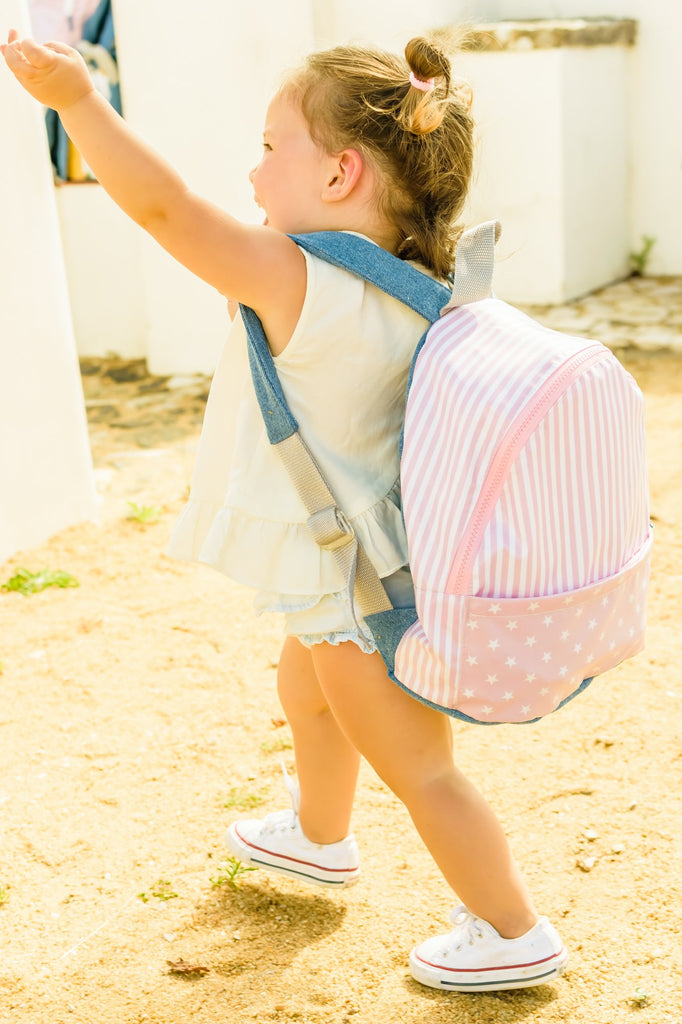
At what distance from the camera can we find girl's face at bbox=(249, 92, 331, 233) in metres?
1.86

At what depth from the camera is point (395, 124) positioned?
184 cm

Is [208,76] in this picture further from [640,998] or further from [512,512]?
[640,998]

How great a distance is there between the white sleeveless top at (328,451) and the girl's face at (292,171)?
17 cm

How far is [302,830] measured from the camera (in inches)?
90.6

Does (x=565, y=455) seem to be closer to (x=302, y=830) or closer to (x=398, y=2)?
(x=302, y=830)

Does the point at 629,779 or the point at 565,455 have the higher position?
the point at 565,455

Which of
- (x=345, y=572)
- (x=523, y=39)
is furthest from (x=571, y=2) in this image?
(x=345, y=572)

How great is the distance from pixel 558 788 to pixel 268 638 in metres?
1.14

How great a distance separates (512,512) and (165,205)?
0.66 metres

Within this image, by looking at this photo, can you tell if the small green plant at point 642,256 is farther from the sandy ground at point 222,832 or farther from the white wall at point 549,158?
the sandy ground at point 222,832

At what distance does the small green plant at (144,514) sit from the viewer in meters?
4.48

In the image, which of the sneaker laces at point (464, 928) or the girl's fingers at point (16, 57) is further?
the sneaker laces at point (464, 928)

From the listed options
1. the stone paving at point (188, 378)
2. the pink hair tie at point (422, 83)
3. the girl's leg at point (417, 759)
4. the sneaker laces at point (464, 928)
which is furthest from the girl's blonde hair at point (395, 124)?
the stone paving at point (188, 378)

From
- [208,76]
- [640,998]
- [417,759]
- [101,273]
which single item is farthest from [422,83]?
[101,273]
